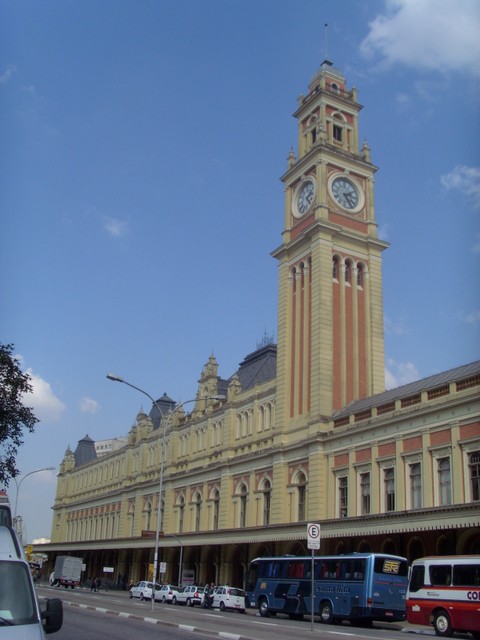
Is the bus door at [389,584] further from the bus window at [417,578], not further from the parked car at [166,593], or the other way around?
the parked car at [166,593]

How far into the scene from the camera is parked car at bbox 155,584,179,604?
45.2 meters

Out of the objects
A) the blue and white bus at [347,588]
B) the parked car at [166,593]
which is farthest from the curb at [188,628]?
the parked car at [166,593]

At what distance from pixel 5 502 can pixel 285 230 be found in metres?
42.5

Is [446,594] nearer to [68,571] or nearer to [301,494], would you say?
[301,494]

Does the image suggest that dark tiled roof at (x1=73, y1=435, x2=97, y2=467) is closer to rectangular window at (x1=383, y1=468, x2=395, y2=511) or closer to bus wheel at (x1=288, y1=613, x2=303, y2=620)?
rectangular window at (x1=383, y1=468, x2=395, y2=511)

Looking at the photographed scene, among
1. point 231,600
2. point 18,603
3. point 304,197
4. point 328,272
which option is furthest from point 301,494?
point 18,603

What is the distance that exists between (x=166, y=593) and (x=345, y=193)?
30776mm

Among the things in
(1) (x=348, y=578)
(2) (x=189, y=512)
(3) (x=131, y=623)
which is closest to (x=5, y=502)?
(3) (x=131, y=623)

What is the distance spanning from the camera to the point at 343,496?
41750mm

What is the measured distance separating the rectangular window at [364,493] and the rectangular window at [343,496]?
1.39 meters

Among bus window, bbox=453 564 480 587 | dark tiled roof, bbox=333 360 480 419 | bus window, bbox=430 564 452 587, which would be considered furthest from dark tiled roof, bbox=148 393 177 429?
bus window, bbox=453 564 480 587

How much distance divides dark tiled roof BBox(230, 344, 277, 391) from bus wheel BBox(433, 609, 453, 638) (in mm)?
31983

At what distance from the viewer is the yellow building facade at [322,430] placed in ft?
115

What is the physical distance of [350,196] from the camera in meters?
53.6
